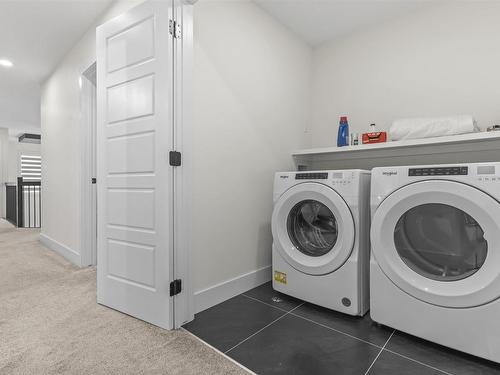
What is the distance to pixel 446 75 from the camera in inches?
82.5

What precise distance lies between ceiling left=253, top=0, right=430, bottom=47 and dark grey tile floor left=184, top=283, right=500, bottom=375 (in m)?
2.31

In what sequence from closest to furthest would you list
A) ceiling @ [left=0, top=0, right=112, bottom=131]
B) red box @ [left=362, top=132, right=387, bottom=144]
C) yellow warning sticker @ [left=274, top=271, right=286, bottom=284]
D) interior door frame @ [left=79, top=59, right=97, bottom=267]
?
yellow warning sticker @ [left=274, top=271, right=286, bottom=284]
red box @ [left=362, top=132, right=387, bottom=144]
ceiling @ [left=0, top=0, right=112, bottom=131]
interior door frame @ [left=79, top=59, right=97, bottom=267]

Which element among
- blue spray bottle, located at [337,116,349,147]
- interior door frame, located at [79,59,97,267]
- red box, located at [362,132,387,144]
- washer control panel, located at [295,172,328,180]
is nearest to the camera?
washer control panel, located at [295,172,328,180]

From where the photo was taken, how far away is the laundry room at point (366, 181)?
1263 millimetres

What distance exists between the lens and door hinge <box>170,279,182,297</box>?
5.00 feet

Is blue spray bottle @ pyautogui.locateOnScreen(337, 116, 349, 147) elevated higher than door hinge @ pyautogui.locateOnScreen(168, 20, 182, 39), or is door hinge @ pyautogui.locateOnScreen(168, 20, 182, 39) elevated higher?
door hinge @ pyautogui.locateOnScreen(168, 20, 182, 39)

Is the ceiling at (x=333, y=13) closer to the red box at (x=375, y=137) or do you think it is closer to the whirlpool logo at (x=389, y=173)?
the red box at (x=375, y=137)

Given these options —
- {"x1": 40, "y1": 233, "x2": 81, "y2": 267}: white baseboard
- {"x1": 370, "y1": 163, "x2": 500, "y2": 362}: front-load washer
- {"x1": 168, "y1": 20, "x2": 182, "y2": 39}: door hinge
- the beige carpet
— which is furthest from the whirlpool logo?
{"x1": 40, "y1": 233, "x2": 81, "y2": 267}: white baseboard

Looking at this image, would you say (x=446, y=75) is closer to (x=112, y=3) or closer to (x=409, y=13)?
(x=409, y=13)

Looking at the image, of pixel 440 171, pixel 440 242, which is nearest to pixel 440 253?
pixel 440 242

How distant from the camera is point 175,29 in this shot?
1.52 m

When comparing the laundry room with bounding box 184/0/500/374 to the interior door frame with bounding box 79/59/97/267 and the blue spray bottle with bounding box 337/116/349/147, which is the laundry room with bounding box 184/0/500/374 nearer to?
the blue spray bottle with bounding box 337/116/349/147

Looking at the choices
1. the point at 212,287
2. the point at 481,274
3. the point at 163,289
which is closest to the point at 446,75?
the point at 481,274

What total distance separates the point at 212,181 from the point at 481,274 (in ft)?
4.92
